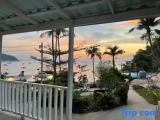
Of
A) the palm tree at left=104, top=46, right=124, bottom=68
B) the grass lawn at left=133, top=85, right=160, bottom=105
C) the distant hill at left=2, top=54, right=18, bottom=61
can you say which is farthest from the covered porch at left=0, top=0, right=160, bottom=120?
the grass lawn at left=133, top=85, right=160, bottom=105

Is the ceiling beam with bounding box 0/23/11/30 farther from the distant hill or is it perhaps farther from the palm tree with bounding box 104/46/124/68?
the palm tree with bounding box 104/46/124/68

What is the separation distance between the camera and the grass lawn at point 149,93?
25.6 ft

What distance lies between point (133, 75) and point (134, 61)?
0.87m

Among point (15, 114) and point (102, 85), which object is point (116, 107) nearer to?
point (102, 85)

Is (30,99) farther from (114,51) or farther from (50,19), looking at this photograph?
(114,51)

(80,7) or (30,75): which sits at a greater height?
(80,7)

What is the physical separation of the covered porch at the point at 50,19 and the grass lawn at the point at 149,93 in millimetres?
4288

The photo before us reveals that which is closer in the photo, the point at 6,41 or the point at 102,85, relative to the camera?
the point at 6,41

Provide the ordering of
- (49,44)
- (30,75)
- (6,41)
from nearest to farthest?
1. (6,41)
2. (30,75)
3. (49,44)

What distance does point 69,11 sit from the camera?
3846 mm

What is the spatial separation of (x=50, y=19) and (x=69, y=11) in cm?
61

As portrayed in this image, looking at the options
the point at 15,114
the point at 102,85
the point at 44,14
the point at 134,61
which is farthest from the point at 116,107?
the point at 44,14

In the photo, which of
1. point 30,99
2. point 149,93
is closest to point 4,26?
point 30,99

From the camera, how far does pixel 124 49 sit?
7598 mm
